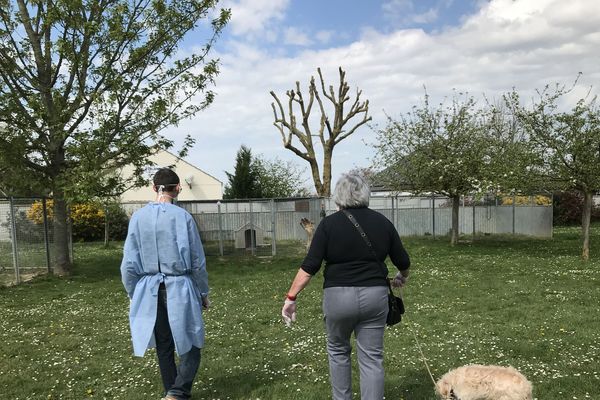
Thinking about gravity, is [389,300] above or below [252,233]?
A: above

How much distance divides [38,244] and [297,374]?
11.5m

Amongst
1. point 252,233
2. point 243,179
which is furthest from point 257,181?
point 252,233

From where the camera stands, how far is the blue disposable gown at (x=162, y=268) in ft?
A: 13.3

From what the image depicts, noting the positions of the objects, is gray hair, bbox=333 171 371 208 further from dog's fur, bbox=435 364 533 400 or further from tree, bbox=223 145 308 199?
tree, bbox=223 145 308 199

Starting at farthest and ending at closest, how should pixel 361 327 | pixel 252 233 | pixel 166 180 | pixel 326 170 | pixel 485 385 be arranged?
pixel 326 170
pixel 252 233
pixel 166 180
pixel 361 327
pixel 485 385

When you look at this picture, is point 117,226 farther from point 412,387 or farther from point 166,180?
point 412,387

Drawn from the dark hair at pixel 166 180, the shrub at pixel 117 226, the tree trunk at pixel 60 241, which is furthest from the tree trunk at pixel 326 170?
the dark hair at pixel 166 180

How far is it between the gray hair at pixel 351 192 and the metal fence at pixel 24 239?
11605mm

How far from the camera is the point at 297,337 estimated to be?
6770mm

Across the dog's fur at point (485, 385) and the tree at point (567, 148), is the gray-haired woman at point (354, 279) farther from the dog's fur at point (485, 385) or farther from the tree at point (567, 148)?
the tree at point (567, 148)

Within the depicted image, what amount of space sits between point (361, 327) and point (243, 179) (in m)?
31.3

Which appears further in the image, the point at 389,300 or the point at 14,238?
the point at 14,238

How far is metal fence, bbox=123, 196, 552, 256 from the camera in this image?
18219 millimetres

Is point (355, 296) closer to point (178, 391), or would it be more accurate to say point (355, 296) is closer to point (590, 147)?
point (178, 391)
